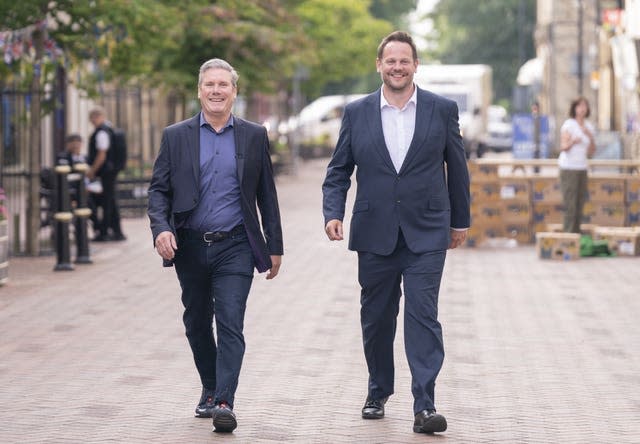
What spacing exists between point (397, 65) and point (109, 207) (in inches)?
480

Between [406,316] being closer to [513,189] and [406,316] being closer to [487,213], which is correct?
[487,213]

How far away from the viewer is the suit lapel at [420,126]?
7.04 metres

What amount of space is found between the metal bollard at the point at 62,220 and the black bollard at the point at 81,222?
0.41 m

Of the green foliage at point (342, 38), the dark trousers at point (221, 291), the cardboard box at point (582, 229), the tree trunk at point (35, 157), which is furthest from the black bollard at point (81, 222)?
the green foliage at point (342, 38)

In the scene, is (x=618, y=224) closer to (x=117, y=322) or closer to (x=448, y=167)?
(x=117, y=322)

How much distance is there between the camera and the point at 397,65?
6.98 meters

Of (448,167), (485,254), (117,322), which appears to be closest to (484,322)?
(117,322)

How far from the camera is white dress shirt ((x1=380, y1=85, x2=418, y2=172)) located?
280 inches

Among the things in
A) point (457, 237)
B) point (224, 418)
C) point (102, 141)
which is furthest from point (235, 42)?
point (224, 418)

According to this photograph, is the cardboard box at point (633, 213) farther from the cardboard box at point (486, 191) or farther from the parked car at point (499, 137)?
the parked car at point (499, 137)

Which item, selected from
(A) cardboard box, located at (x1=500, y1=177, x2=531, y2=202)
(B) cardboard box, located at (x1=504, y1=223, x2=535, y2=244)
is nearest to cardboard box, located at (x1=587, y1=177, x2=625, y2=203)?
(A) cardboard box, located at (x1=500, y1=177, x2=531, y2=202)

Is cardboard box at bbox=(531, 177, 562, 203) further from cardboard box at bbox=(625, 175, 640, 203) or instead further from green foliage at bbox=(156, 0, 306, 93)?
green foliage at bbox=(156, 0, 306, 93)

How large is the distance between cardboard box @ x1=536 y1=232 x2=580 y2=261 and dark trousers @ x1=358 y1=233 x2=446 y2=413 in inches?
366

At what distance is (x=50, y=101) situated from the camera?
16828 mm
